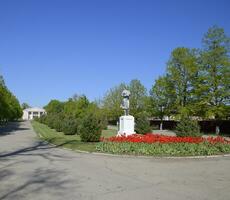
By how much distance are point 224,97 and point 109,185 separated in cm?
2801

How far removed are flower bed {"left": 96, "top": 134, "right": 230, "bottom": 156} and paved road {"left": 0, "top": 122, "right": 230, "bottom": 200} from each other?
1.72 meters

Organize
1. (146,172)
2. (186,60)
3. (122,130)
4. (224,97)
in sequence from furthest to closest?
1. (186,60)
2. (224,97)
3. (122,130)
4. (146,172)

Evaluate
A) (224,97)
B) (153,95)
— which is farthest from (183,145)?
(153,95)

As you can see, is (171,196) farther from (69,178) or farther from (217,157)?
(217,157)

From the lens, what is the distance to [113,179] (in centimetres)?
864

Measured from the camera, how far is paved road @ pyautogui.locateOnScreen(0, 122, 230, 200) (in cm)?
688

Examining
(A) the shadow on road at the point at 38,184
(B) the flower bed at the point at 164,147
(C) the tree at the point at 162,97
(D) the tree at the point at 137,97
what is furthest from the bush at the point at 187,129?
(D) the tree at the point at 137,97

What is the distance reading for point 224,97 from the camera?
32875mm

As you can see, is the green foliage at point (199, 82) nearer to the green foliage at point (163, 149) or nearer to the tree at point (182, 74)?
the tree at point (182, 74)

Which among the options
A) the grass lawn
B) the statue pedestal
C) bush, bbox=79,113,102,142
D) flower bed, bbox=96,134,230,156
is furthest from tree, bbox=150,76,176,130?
flower bed, bbox=96,134,230,156

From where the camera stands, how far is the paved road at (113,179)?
688cm

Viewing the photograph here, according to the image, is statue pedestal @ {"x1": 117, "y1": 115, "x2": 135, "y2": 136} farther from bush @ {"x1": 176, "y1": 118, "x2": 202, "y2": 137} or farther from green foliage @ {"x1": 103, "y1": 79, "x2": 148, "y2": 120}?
green foliage @ {"x1": 103, "y1": 79, "x2": 148, "y2": 120}

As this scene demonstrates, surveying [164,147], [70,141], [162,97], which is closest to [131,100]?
[162,97]

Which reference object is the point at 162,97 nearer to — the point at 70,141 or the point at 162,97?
the point at 162,97
